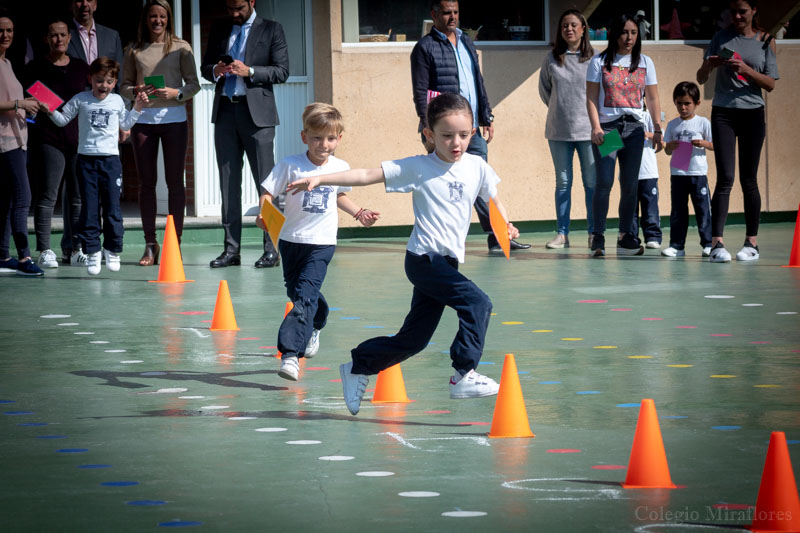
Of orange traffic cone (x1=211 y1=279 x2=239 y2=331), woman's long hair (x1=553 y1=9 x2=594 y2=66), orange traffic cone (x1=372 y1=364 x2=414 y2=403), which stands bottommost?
orange traffic cone (x1=211 y1=279 x2=239 y2=331)

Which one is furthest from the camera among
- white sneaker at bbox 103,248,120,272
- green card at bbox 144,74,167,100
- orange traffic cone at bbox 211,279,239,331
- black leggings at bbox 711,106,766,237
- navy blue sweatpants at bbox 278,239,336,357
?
white sneaker at bbox 103,248,120,272

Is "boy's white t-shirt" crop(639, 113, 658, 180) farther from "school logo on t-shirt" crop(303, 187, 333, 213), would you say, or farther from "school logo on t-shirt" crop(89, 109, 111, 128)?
"school logo on t-shirt" crop(303, 187, 333, 213)

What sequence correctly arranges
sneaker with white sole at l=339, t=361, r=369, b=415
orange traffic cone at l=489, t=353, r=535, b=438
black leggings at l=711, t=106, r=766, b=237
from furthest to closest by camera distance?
1. black leggings at l=711, t=106, r=766, b=237
2. sneaker with white sole at l=339, t=361, r=369, b=415
3. orange traffic cone at l=489, t=353, r=535, b=438

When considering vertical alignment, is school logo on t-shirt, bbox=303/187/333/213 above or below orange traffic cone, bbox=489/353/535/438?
above

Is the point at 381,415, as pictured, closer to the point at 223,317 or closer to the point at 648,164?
the point at 223,317

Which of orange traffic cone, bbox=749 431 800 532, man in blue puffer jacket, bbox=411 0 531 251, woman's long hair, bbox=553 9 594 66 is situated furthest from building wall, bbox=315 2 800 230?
orange traffic cone, bbox=749 431 800 532

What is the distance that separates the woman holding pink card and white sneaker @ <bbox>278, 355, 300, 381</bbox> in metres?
5.96

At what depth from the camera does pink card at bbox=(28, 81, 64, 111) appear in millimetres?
11484

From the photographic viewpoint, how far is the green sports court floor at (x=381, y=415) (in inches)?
165

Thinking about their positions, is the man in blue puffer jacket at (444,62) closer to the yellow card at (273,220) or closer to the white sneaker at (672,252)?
the white sneaker at (672,252)

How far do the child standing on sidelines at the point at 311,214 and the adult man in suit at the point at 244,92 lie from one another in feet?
15.2

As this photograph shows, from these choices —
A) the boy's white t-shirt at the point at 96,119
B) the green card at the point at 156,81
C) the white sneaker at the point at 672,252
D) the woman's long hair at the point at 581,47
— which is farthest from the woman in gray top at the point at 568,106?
the boy's white t-shirt at the point at 96,119

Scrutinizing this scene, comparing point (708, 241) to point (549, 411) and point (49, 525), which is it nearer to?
point (549, 411)

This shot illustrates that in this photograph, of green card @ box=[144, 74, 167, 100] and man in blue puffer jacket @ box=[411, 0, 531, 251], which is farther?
man in blue puffer jacket @ box=[411, 0, 531, 251]
